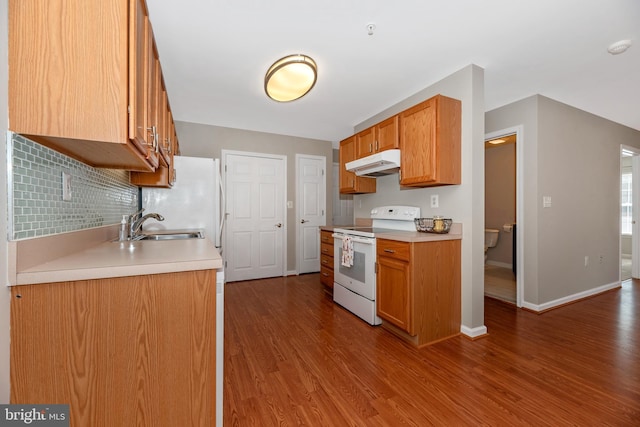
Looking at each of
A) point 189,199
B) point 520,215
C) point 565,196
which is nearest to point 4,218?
point 189,199

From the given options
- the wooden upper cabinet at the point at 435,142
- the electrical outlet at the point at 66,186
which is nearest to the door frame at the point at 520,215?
the wooden upper cabinet at the point at 435,142

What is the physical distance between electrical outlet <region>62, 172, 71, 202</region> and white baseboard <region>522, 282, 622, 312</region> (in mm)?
3938

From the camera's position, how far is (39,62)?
857mm

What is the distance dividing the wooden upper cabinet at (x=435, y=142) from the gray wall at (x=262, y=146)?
7.63ft

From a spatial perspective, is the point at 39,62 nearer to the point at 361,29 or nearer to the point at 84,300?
the point at 84,300

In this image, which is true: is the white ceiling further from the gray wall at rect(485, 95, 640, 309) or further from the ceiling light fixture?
the gray wall at rect(485, 95, 640, 309)

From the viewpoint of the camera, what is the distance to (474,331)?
2.28 metres

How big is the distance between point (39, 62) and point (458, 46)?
2.44m

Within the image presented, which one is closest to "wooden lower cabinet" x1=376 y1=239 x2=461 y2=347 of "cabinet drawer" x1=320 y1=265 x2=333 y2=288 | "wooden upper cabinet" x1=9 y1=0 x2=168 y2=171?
"cabinet drawer" x1=320 y1=265 x2=333 y2=288

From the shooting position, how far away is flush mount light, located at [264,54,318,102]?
7.07 ft

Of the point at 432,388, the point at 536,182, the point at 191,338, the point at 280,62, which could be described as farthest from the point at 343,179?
the point at 191,338

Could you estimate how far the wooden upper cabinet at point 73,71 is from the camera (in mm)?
848

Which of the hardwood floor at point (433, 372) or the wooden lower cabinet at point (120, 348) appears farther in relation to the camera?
the hardwood floor at point (433, 372)

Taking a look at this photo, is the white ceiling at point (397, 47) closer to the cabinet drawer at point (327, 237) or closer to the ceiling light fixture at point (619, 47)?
the ceiling light fixture at point (619, 47)
